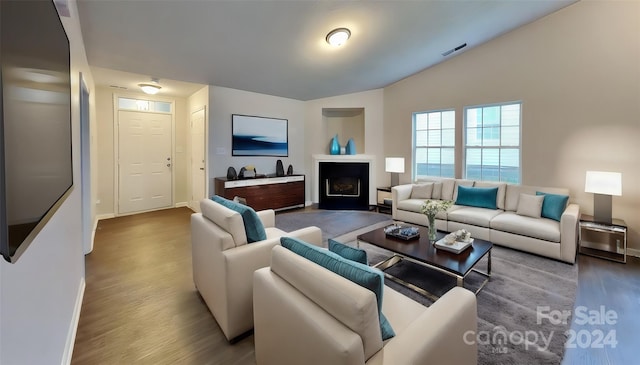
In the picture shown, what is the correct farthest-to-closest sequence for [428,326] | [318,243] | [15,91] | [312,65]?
[312,65]
[318,243]
[428,326]
[15,91]

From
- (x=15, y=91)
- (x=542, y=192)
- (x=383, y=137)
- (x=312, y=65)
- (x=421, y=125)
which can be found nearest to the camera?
(x=15, y=91)

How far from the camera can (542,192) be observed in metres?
3.69

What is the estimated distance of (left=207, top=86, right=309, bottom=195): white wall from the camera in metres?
4.90

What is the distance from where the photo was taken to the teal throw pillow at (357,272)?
43.6 inches

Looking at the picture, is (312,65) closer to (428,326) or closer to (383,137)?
(383,137)

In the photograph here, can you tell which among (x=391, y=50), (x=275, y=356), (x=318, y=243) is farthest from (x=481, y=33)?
(x=275, y=356)

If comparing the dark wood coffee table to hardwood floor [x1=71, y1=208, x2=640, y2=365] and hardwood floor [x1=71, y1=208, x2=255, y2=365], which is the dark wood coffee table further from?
hardwood floor [x1=71, y1=208, x2=255, y2=365]

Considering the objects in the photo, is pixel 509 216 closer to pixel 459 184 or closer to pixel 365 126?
pixel 459 184

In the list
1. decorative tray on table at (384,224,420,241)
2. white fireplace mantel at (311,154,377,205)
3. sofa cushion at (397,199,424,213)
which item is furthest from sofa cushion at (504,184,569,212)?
white fireplace mantel at (311,154,377,205)

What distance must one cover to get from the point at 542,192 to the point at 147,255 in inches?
202

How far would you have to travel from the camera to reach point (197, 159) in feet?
17.9

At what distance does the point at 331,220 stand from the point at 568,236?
3208 mm

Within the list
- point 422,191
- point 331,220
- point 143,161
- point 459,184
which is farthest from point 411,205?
point 143,161

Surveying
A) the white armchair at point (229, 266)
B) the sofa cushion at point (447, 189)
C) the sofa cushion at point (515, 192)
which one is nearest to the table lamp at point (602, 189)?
the sofa cushion at point (515, 192)
